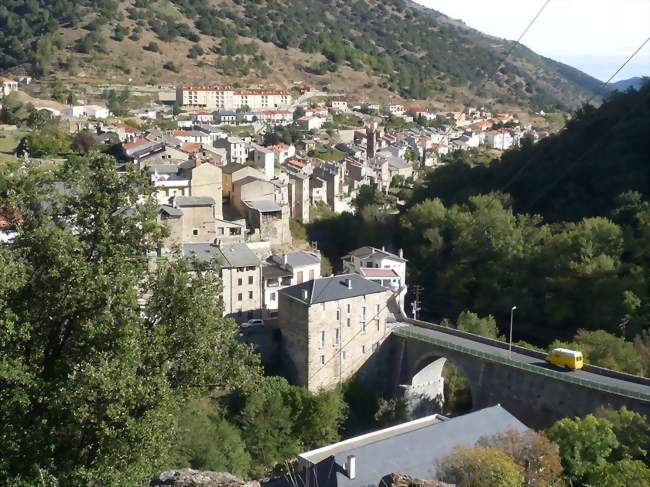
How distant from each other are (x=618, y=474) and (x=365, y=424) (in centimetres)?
806

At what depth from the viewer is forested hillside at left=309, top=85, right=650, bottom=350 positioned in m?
24.4

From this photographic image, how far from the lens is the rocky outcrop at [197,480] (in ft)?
20.3

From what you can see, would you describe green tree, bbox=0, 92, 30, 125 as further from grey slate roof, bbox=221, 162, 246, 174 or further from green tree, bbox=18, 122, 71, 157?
grey slate roof, bbox=221, 162, 246, 174

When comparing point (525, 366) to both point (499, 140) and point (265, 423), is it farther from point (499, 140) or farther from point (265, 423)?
point (499, 140)

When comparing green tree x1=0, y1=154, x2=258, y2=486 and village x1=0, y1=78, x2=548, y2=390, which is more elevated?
green tree x1=0, y1=154, x2=258, y2=486

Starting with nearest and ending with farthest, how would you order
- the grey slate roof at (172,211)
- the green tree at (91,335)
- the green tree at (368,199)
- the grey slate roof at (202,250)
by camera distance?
the green tree at (91,335), the grey slate roof at (202,250), the grey slate roof at (172,211), the green tree at (368,199)

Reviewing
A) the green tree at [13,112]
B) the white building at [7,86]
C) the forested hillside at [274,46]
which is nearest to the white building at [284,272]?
the green tree at [13,112]

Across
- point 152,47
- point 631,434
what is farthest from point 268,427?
point 152,47

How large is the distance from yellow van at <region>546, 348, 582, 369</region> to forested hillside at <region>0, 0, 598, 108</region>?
143ft

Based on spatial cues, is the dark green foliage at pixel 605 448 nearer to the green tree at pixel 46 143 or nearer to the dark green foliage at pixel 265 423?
the dark green foliage at pixel 265 423

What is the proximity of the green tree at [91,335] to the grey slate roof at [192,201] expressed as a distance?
17.1 m

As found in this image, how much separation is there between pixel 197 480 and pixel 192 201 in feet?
64.5

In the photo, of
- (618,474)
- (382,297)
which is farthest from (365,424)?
(618,474)

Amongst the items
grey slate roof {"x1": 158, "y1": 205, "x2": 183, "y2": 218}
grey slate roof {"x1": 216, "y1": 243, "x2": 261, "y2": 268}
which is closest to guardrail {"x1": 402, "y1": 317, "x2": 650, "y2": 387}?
grey slate roof {"x1": 216, "y1": 243, "x2": 261, "y2": 268}
